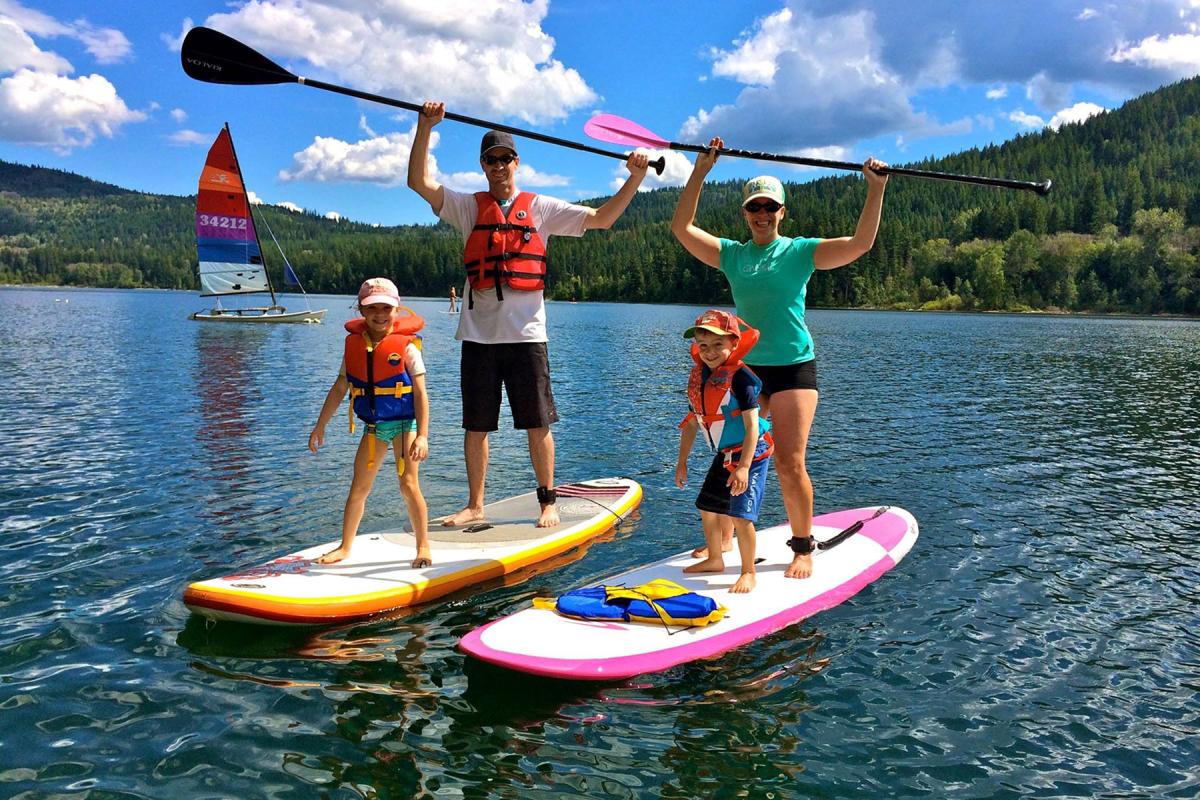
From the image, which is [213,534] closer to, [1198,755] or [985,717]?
[985,717]

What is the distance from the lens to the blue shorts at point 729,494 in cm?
594

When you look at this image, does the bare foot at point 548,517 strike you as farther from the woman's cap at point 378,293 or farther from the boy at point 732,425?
the woman's cap at point 378,293

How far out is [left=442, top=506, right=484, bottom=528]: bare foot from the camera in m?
7.78

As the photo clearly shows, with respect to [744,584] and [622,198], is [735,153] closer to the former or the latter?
[622,198]

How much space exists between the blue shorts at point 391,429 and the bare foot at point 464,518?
5.13 ft

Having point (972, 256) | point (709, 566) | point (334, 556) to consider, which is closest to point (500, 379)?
point (334, 556)

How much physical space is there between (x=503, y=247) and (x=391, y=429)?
1.94 m

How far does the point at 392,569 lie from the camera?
6.44 metres

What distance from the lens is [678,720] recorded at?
15.3 feet

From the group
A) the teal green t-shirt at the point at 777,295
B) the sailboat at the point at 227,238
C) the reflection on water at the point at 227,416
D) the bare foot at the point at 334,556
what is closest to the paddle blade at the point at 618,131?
the teal green t-shirt at the point at 777,295

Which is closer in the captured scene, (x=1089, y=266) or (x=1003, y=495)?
(x=1003, y=495)

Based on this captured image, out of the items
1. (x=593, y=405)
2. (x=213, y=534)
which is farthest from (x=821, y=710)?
(x=593, y=405)

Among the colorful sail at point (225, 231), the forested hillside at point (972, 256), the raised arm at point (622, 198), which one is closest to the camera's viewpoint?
the raised arm at point (622, 198)

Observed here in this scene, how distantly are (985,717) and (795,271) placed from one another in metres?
3.31
